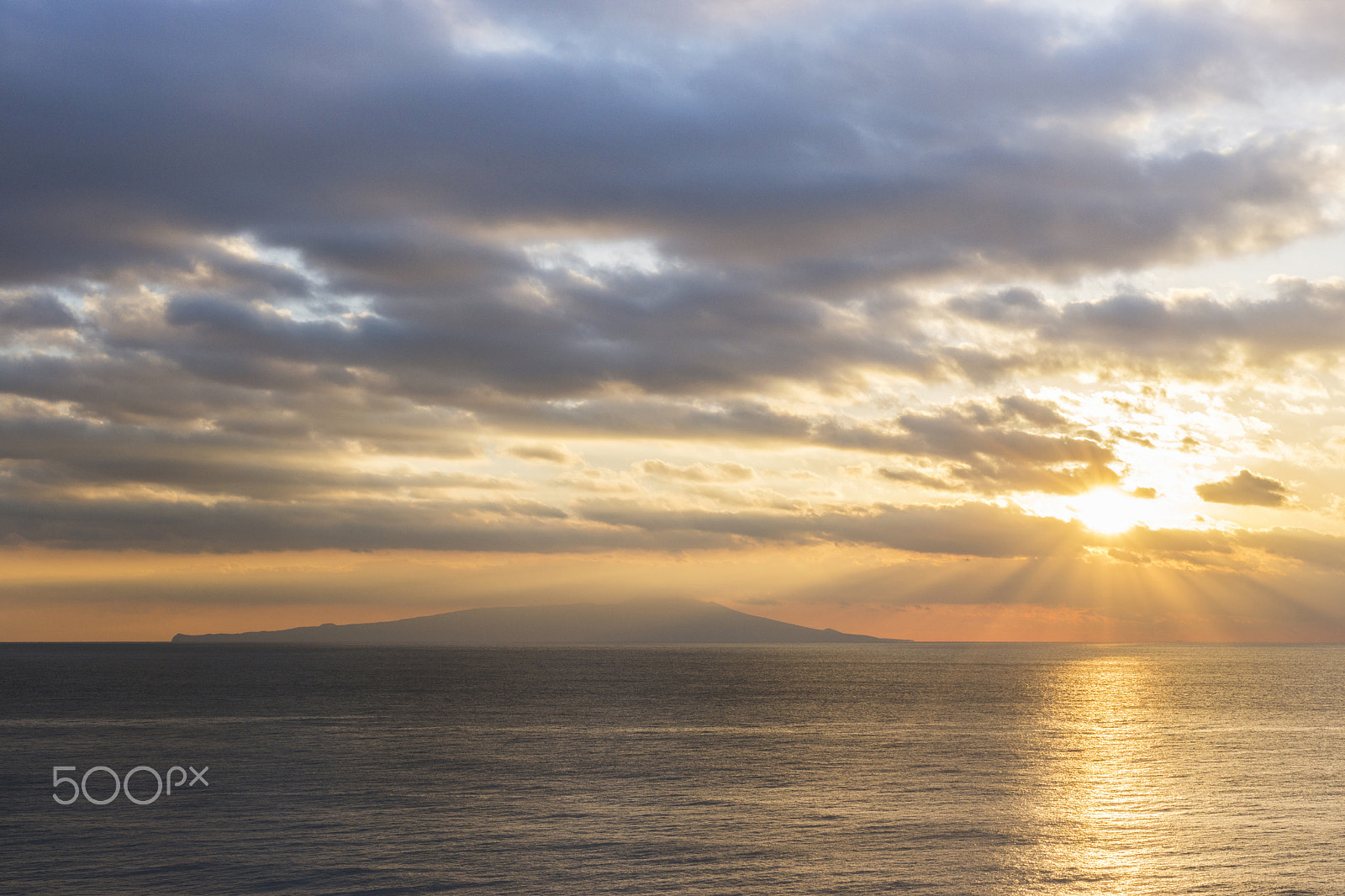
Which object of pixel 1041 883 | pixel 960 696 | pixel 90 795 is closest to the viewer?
pixel 1041 883

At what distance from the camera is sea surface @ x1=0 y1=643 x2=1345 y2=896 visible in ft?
169

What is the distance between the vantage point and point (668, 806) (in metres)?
68.8

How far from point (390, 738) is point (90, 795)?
120 ft

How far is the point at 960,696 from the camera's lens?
584 ft

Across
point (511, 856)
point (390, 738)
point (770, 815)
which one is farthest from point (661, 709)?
point (511, 856)

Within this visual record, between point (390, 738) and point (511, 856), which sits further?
point (390, 738)

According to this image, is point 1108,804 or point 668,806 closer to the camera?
point 668,806

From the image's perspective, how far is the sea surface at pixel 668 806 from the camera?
2028 inches

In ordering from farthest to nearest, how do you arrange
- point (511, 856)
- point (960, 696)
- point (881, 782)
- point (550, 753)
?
point (960, 696), point (550, 753), point (881, 782), point (511, 856)

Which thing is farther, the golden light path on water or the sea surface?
the golden light path on water

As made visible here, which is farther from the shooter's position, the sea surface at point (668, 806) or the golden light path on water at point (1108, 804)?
the golden light path on water at point (1108, 804)

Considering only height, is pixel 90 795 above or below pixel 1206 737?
above

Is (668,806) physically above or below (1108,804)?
above

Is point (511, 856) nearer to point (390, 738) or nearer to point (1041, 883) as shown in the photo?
point (1041, 883)
